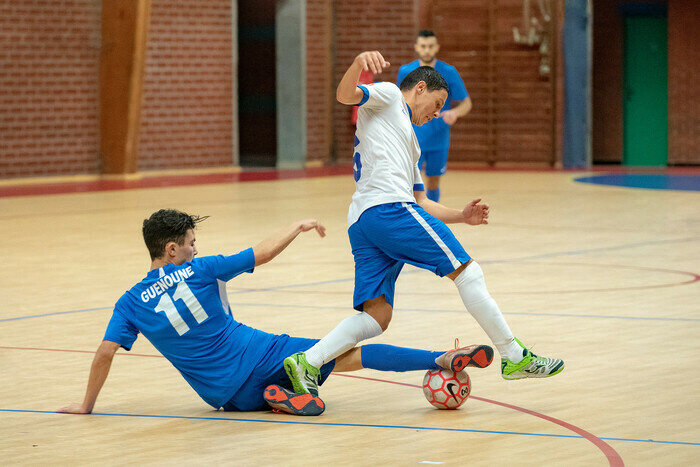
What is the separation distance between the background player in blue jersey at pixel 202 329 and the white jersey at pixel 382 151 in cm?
46

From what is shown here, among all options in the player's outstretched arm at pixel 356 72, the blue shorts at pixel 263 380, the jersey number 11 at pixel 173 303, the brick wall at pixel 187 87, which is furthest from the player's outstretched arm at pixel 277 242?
the brick wall at pixel 187 87

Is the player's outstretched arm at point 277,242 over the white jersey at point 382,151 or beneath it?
beneath

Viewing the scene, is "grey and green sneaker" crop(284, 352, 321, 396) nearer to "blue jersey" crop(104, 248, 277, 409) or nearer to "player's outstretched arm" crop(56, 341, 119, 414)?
"blue jersey" crop(104, 248, 277, 409)

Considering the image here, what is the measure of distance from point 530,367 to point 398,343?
1.41 metres

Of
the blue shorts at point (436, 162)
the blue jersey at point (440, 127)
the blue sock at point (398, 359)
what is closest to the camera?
the blue sock at point (398, 359)

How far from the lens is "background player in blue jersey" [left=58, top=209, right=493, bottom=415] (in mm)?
4762

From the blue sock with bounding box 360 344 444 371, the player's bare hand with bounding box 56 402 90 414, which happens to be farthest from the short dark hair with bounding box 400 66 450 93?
the player's bare hand with bounding box 56 402 90 414

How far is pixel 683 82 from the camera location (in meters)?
21.4

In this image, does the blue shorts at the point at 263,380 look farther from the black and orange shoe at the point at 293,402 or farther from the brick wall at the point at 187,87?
the brick wall at the point at 187,87

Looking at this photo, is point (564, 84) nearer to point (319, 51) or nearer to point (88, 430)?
point (319, 51)

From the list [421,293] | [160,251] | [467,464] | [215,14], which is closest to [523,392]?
[467,464]

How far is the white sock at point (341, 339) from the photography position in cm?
488

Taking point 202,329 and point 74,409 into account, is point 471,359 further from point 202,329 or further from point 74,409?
point 74,409

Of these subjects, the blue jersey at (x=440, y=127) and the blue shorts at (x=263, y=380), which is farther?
the blue jersey at (x=440, y=127)
